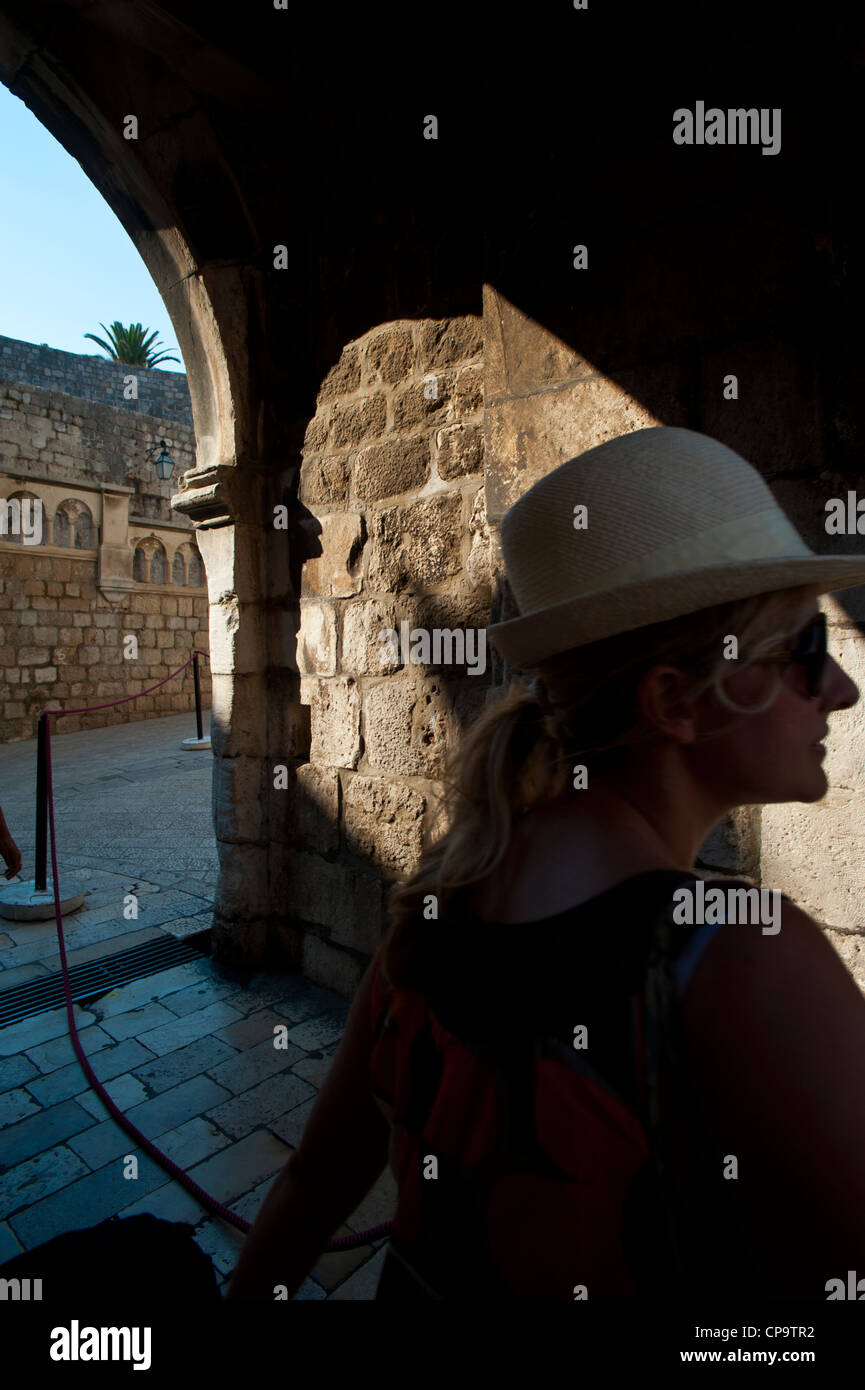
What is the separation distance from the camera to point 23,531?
35.0 feet

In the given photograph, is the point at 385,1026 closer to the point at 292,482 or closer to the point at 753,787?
the point at 753,787

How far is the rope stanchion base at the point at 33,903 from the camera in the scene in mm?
4000

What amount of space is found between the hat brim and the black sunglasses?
4 centimetres

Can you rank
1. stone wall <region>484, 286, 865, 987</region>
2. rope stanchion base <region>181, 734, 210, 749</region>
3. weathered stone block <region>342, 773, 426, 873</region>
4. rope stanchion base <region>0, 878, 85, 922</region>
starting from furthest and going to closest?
rope stanchion base <region>181, 734, 210, 749</region>
rope stanchion base <region>0, 878, 85, 922</region>
weathered stone block <region>342, 773, 426, 873</region>
stone wall <region>484, 286, 865, 987</region>

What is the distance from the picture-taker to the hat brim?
0.64 m

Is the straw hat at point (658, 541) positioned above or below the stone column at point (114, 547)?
below

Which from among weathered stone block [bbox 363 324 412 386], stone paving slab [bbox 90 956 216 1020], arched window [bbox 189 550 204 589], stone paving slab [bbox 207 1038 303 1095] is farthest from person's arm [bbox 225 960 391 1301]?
arched window [bbox 189 550 204 589]

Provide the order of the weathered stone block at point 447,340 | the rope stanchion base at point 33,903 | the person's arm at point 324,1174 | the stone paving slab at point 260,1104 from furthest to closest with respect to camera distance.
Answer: the rope stanchion base at point 33,903 → the weathered stone block at point 447,340 → the stone paving slab at point 260,1104 → the person's arm at point 324,1174

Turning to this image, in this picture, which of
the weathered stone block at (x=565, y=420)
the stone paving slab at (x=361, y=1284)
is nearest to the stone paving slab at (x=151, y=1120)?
the stone paving slab at (x=361, y=1284)

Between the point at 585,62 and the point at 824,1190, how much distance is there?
2.28m

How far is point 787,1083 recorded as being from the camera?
0.49 meters

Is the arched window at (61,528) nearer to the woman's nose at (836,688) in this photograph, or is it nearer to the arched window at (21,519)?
the arched window at (21,519)

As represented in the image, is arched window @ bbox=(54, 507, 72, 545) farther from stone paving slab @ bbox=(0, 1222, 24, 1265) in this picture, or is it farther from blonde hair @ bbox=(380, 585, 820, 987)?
blonde hair @ bbox=(380, 585, 820, 987)
